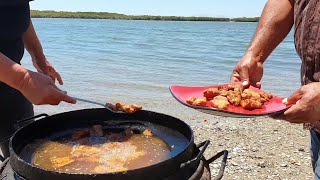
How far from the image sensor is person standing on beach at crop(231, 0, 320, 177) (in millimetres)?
2232

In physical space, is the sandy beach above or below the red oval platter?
below

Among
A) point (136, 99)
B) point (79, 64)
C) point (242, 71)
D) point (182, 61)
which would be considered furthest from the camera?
point (182, 61)

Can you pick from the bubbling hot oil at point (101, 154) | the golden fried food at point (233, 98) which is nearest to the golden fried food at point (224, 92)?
the golden fried food at point (233, 98)

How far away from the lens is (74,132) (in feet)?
9.18

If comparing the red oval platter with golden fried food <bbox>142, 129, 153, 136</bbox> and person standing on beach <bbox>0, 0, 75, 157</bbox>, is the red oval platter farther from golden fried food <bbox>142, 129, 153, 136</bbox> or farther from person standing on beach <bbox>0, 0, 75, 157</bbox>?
person standing on beach <bbox>0, 0, 75, 157</bbox>

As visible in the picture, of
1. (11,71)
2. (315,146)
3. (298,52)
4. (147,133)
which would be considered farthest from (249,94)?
(11,71)

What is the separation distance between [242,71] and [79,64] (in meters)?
12.7

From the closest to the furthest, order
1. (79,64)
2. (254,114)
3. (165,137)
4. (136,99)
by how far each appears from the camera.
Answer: (254,114)
(165,137)
(136,99)
(79,64)

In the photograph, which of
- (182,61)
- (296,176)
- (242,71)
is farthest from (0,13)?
(182,61)

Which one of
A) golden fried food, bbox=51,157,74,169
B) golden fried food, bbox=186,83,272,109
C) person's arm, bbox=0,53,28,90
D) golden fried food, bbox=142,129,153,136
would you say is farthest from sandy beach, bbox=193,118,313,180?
person's arm, bbox=0,53,28,90

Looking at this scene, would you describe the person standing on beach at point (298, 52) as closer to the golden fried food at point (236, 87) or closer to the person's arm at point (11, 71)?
the golden fried food at point (236, 87)

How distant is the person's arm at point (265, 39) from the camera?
9.70ft

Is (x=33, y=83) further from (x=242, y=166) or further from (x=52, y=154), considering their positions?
(x=242, y=166)

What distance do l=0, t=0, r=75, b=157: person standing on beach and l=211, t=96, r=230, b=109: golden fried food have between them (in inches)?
34.3
